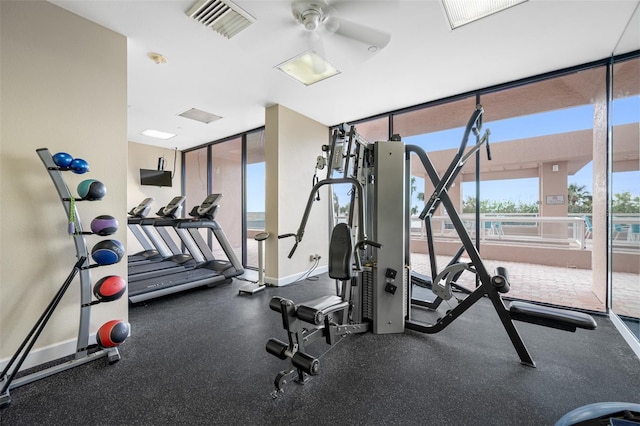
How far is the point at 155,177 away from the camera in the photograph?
617cm

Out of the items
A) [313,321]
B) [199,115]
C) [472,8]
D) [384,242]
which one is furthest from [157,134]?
[472,8]

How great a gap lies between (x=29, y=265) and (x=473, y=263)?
3.59 metres

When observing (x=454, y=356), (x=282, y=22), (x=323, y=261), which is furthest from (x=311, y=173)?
(x=454, y=356)

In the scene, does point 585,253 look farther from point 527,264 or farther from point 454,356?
point 454,356

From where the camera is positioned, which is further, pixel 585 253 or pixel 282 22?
pixel 585 253

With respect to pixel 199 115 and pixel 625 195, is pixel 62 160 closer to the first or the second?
pixel 199 115

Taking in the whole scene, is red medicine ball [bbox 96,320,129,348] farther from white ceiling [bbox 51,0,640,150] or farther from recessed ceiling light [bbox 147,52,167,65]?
recessed ceiling light [bbox 147,52,167,65]

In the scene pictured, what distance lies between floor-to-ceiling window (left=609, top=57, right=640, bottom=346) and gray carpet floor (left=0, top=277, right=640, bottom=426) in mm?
353

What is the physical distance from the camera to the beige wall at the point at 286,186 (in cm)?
411

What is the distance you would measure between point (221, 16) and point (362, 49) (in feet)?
4.20

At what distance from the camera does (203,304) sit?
132 inches

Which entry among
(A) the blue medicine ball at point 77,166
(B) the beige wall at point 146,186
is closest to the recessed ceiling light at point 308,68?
(A) the blue medicine ball at point 77,166

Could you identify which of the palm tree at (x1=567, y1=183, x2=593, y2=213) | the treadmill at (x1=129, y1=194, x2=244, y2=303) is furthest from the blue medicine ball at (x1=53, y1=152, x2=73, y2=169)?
the palm tree at (x1=567, y1=183, x2=593, y2=213)

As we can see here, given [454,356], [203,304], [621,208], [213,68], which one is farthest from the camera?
[203,304]
